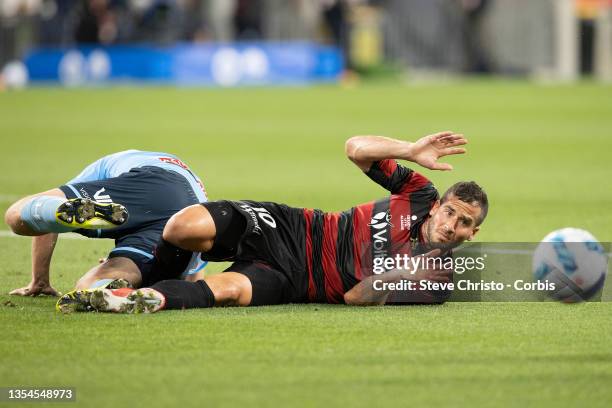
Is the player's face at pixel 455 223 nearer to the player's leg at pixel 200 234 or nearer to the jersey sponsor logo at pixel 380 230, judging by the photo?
the jersey sponsor logo at pixel 380 230

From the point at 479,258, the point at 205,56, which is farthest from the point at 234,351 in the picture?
the point at 205,56

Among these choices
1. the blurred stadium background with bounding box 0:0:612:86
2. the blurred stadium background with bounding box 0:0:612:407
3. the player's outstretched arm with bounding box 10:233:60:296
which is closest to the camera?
the blurred stadium background with bounding box 0:0:612:407

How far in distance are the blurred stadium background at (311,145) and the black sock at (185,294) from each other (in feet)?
0.36

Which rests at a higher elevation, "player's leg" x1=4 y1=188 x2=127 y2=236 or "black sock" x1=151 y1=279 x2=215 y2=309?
"player's leg" x1=4 y1=188 x2=127 y2=236

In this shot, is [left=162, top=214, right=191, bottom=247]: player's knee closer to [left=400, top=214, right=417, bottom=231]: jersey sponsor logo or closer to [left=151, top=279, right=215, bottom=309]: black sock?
[left=151, top=279, right=215, bottom=309]: black sock

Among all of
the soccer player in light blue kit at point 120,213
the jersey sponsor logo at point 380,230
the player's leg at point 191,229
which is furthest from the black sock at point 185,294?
the jersey sponsor logo at point 380,230

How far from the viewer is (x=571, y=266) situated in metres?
7.48

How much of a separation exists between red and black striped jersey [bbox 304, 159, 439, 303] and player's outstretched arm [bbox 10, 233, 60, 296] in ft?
5.46

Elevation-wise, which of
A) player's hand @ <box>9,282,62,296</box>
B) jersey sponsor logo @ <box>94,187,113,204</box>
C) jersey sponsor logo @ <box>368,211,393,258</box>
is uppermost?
jersey sponsor logo @ <box>94,187,113,204</box>

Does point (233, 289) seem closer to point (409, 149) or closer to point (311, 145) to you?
point (409, 149)

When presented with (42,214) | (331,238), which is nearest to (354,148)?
(331,238)

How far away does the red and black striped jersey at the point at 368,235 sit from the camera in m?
7.55

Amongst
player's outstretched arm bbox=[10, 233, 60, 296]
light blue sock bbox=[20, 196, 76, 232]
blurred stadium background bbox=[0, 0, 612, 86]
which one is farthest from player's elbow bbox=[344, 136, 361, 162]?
blurred stadium background bbox=[0, 0, 612, 86]

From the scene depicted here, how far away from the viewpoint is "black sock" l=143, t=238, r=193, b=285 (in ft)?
24.9
